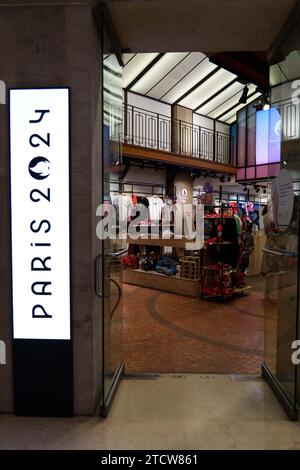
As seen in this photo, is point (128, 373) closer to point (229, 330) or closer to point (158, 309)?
point (229, 330)

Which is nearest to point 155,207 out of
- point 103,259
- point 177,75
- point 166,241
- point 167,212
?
point 167,212

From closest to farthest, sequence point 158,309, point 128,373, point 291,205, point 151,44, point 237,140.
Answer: point 291,205 → point 151,44 → point 128,373 → point 158,309 → point 237,140

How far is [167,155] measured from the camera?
1216 centimetres

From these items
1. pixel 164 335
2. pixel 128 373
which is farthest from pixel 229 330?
pixel 128 373

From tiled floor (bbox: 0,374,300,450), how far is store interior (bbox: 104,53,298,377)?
631mm

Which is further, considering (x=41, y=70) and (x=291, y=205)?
(x=291, y=205)

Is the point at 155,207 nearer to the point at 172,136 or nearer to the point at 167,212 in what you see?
the point at 167,212

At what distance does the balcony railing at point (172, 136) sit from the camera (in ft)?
42.2

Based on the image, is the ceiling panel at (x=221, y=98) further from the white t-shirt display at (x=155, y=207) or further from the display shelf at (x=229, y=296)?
the display shelf at (x=229, y=296)

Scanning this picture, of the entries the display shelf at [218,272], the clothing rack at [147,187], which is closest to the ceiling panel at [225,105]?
the clothing rack at [147,187]

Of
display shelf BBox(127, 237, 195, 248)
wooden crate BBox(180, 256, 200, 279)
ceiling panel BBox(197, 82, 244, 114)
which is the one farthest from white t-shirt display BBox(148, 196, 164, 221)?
ceiling panel BBox(197, 82, 244, 114)

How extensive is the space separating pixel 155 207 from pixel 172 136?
410 cm

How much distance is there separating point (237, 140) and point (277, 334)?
1647cm

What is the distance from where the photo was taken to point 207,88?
1467 centimetres
